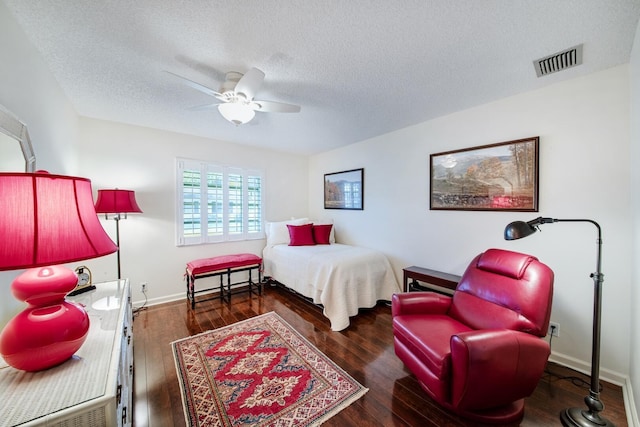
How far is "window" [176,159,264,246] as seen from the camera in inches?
138

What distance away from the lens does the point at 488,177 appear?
2.47 meters

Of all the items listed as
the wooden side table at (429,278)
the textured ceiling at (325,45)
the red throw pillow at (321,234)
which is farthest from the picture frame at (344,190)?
the textured ceiling at (325,45)

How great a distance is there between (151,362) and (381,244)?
9.71ft

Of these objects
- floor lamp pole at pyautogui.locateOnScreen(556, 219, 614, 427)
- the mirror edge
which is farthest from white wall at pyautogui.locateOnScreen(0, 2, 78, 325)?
floor lamp pole at pyautogui.locateOnScreen(556, 219, 614, 427)

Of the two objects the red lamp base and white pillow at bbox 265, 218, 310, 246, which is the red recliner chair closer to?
the red lamp base

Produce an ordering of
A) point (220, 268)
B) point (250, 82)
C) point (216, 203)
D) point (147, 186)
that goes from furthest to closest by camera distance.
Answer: point (216, 203), point (220, 268), point (147, 186), point (250, 82)

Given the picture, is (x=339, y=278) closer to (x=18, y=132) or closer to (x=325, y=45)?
(x=325, y=45)

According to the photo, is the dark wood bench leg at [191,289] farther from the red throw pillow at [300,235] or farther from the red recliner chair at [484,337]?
the red recliner chair at [484,337]

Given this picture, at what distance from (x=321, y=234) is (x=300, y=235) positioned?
0.37m

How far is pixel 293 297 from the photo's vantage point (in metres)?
3.61

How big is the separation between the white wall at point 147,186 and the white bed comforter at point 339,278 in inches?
51.8

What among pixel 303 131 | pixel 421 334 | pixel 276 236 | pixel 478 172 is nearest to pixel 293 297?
pixel 276 236

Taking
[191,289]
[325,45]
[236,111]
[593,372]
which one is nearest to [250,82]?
[236,111]

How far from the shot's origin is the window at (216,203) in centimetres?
350
